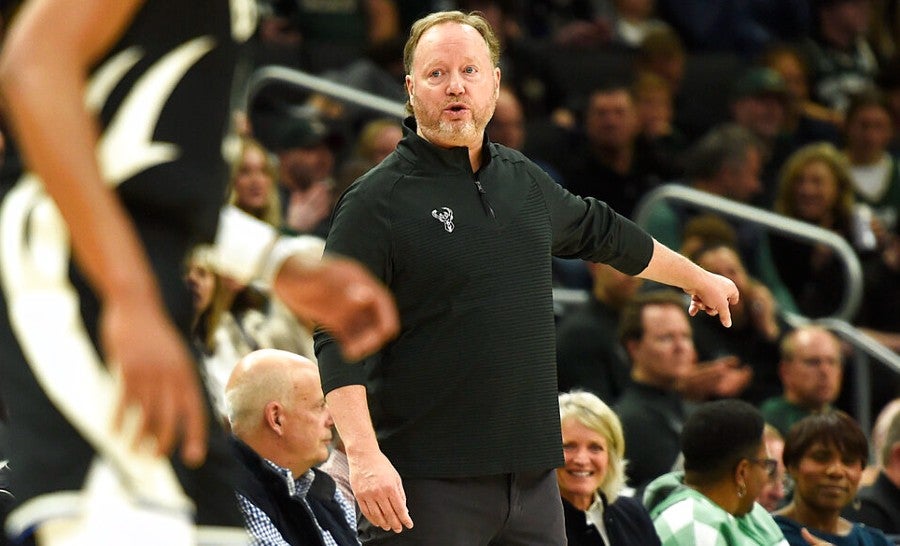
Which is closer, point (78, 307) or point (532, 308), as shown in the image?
point (78, 307)

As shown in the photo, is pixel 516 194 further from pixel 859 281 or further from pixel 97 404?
pixel 859 281

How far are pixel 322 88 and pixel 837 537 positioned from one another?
3.79 m

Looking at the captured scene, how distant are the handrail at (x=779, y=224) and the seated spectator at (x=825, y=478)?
2439 mm

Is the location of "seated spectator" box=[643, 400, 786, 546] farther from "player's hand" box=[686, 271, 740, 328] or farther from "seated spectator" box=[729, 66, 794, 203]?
"seated spectator" box=[729, 66, 794, 203]

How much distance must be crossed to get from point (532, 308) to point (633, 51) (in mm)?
6840

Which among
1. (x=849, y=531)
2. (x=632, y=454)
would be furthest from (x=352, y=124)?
(x=849, y=531)

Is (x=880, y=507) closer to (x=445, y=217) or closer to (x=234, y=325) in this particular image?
(x=234, y=325)

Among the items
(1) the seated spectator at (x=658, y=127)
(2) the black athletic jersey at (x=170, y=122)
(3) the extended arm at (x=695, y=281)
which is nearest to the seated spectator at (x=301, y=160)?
(1) the seated spectator at (x=658, y=127)

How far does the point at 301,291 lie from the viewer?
1736mm

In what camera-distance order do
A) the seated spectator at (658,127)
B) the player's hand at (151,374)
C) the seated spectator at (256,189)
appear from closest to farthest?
the player's hand at (151,374) → the seated spectator at (256,189) → the seated spectator at (658,127)

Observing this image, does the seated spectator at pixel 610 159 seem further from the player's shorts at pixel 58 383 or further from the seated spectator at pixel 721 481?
the player's shorts at pixel 58 383

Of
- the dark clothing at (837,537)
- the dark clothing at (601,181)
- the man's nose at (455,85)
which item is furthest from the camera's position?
the dark clothing at (601,181)

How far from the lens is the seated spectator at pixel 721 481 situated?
181 inches

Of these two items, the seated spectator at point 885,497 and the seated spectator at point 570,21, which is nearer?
the seated spectator at point 885,497
